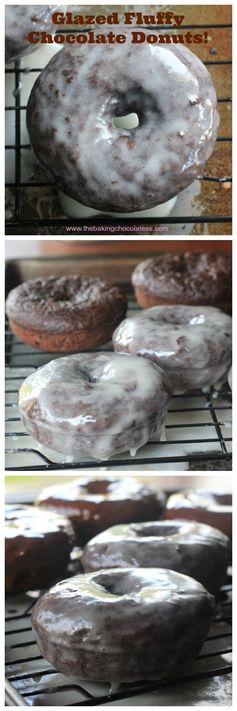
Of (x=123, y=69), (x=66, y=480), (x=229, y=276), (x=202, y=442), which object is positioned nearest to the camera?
(x=123, y=69)

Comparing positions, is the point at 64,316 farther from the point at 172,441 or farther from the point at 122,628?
the point at 122,628

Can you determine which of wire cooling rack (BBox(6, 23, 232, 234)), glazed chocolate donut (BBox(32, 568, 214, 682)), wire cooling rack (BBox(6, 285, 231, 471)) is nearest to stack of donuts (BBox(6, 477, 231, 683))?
glazed chocolate donut (BBox(32, 568, 214, 682))

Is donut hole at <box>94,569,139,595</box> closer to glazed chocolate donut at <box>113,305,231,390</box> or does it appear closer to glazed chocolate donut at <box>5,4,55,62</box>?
glazed chocolate donut at <box>113,305,231,390</box>

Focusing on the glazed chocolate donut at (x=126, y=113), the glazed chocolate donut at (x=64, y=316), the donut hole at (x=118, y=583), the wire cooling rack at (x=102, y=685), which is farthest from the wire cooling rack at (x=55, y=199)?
the wire cooling rack at (x=102, y=685)

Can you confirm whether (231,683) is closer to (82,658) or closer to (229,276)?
Answer: (82,658)

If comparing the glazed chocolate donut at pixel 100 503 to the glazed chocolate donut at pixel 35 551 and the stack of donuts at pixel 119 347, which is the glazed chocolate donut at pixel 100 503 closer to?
the glazed chocolate donut at pixel 35 551

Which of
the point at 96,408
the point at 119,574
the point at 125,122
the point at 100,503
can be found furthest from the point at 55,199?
the point at 100,503
